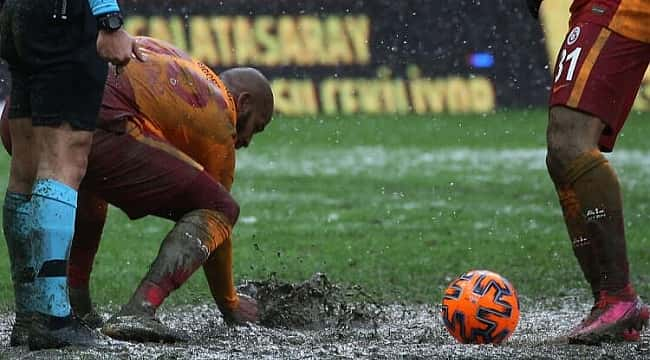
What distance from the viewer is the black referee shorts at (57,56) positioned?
16.9 feet

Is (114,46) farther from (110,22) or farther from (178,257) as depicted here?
(178,257)

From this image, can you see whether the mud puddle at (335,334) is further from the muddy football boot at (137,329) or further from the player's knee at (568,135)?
the player's knee at (568,135)

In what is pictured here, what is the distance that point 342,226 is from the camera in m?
10.7

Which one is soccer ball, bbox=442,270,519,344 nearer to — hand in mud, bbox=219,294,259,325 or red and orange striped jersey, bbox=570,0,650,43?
hand in mud, bbox=219,294,259,325

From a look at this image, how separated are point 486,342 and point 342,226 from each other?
17.0 ft

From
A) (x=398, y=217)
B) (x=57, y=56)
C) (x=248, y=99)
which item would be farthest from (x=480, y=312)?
(x=398, y=217)

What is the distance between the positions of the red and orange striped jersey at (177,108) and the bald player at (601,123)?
1356 millimetres

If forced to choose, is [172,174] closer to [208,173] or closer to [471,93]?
[208,173]

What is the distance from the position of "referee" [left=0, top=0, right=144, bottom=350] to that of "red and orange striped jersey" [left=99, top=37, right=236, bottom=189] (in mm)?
519

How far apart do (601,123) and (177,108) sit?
1.71m

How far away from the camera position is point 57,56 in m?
5.15

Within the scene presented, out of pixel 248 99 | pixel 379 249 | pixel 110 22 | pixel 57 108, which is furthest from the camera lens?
pixel 379 249

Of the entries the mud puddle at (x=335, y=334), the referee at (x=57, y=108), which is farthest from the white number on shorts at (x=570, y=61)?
the referee at (x=57, y=108)

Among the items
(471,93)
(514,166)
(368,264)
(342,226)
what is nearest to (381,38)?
(471,93)
